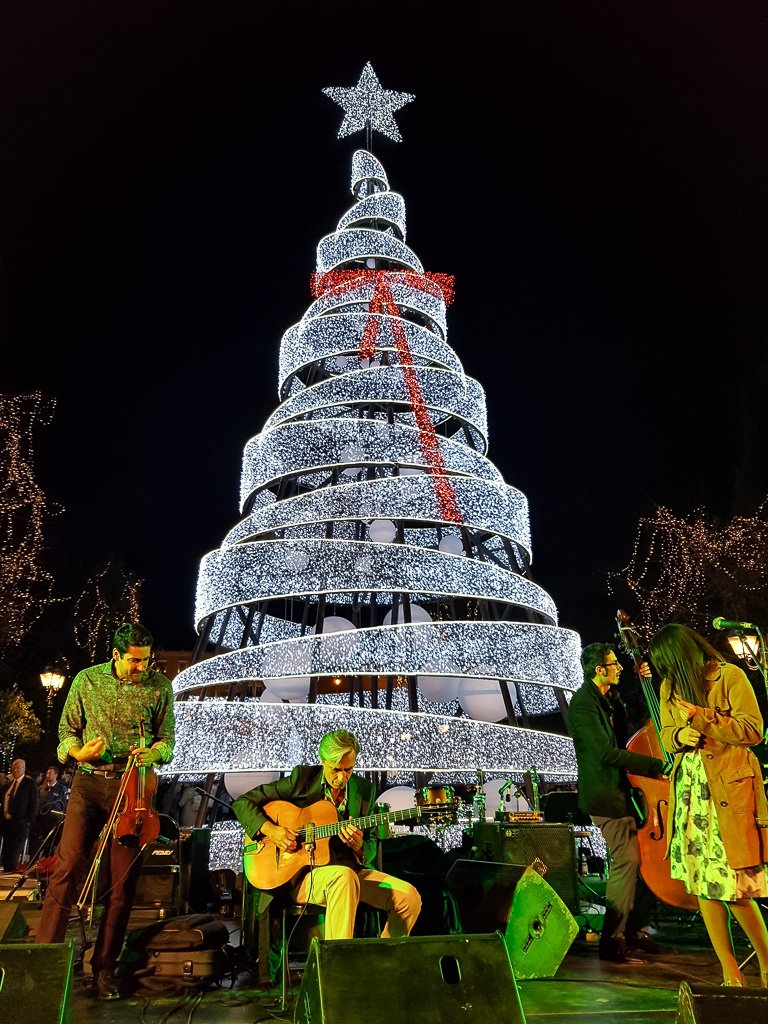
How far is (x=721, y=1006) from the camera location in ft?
6.14

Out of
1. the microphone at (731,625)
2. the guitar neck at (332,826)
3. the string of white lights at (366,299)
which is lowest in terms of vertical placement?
the guitar neck at (332,826)

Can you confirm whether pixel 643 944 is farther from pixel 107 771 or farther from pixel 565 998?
pixel 107 771

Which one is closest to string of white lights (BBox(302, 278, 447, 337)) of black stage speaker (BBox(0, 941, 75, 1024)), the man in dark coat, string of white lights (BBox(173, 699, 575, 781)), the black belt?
string of white lights (BBox(173, 699, 575, 781))

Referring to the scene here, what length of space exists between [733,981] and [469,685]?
25.6 feet

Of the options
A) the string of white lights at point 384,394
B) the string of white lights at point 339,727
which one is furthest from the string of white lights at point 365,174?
the string of white lights at point 339,727

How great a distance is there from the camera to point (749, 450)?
24406 mm

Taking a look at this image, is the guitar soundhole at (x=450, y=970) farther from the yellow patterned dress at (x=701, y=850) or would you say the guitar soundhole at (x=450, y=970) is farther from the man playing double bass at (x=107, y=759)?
the man playing double bass at (x=107, y=759)

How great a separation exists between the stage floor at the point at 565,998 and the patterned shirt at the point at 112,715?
1097 mm

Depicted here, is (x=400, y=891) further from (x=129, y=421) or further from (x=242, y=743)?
(x=129, y=421)

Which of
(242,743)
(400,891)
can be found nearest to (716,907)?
(400,891)

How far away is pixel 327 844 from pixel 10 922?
1.58m

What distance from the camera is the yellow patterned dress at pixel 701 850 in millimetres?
3033

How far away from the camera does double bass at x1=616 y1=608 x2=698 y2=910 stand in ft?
14.2

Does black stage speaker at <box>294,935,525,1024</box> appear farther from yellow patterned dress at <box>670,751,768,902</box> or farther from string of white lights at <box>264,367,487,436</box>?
string of white lights at <box>264,367,487,436</box>
